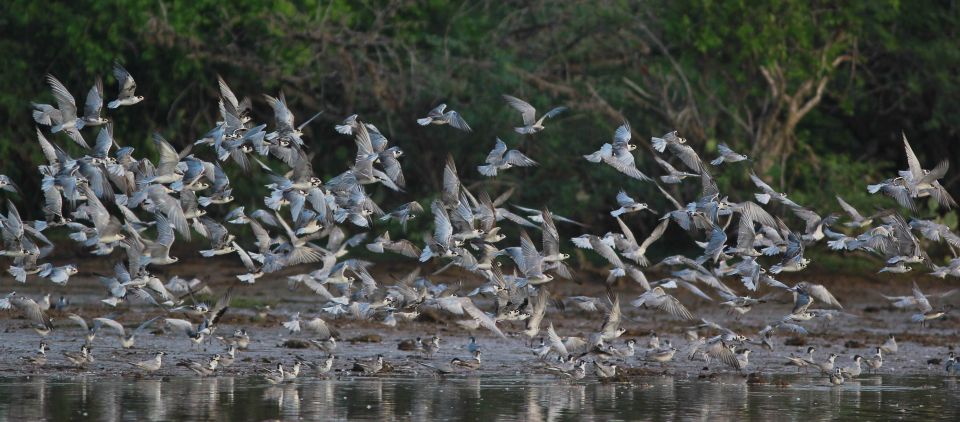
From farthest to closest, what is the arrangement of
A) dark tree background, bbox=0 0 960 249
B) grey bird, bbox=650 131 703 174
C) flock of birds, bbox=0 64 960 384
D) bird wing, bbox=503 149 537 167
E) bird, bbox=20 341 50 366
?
dark tree background, bbox=0 0 960 249 < grey bird, bbox=650 131 703 174 < bird wing, bbox=503 149 537 167 < flock of birds, bbox=0 64 960 384 < bird, bbox=20 341 50 366

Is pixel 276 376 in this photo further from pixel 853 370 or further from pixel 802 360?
pixel 853 370

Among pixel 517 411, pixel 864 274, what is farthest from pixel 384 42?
pixel 517 411

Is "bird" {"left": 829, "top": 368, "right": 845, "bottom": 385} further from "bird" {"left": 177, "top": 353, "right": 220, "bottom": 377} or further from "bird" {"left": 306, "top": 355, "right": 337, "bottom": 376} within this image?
"bird" {"left": 177, "top": 353, "right": 220, "bottom": 377}

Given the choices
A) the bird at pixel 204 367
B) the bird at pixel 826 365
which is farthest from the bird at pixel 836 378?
the bird at pixel 204 367

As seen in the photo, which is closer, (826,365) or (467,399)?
(467,399)

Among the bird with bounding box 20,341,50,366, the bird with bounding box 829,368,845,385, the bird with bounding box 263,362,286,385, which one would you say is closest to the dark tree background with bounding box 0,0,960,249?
the bird with bounding box 829,368,845,385

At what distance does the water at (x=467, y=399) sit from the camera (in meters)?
14.9

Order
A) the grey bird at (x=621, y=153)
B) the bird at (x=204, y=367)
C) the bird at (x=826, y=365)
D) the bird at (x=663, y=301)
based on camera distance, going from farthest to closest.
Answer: the grey bird at (x=621, y=153), the bird at (x=663, y=301), the bird at (x=826, y=365), the bird at (x=204, y=367)

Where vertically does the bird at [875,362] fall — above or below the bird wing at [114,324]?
below

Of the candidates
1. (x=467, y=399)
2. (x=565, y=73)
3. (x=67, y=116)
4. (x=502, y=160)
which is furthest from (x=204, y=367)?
(x=565, y=73)

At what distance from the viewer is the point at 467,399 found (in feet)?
53.8

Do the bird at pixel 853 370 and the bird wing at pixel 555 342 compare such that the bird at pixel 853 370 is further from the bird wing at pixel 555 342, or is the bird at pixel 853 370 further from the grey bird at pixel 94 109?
the grey bird at pixel 94 109

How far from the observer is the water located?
14.9m

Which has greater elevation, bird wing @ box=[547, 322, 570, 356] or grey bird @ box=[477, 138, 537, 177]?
grey bird @ box=[477, 138, 537, 177]
